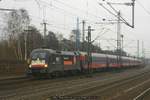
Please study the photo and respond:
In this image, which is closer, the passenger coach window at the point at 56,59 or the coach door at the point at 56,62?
the coach door at the point at 56,62

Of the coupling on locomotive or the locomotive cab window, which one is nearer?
the coupling on locomotive

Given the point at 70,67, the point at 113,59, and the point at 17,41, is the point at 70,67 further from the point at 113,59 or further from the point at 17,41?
the point at 17,41

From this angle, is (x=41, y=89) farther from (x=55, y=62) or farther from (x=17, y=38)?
(x=17, y=38)

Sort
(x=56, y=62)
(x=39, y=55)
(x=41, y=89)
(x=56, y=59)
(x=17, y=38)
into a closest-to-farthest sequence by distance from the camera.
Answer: (x=41, y=89) < (x=39, y=55) < (x=56, y=62) < (x=56, y=59) < (x=17, y=38)

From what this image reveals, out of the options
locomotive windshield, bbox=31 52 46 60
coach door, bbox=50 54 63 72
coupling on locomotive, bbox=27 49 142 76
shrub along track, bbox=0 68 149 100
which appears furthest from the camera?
coach door, bbox=50 54 63 72

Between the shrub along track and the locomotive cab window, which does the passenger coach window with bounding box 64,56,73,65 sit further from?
the shrub along track

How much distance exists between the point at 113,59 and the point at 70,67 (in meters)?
29.8

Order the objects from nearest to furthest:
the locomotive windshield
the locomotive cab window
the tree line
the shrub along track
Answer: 1. the shrub along track
2. the locomotive windshield
3. the locomotive cab window
4. the tree line

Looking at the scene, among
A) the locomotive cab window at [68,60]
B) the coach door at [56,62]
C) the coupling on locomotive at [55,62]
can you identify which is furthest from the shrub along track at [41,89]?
the locomotive cab window at [68,60]

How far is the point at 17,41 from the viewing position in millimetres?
79625

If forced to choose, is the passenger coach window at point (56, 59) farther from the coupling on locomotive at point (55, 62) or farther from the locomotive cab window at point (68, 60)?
the locomotive cab window at point (68, 60)

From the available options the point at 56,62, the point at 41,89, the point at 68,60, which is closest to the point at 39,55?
the point at 56,62

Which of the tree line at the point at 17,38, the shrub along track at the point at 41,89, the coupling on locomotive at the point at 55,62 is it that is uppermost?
the tree line at the point at 17,38

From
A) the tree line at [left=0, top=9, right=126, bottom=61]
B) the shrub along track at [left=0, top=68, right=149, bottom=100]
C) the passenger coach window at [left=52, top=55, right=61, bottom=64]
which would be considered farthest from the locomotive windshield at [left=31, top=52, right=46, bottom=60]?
the tree line at [left=0, top=9, right=126, bottom=61]
